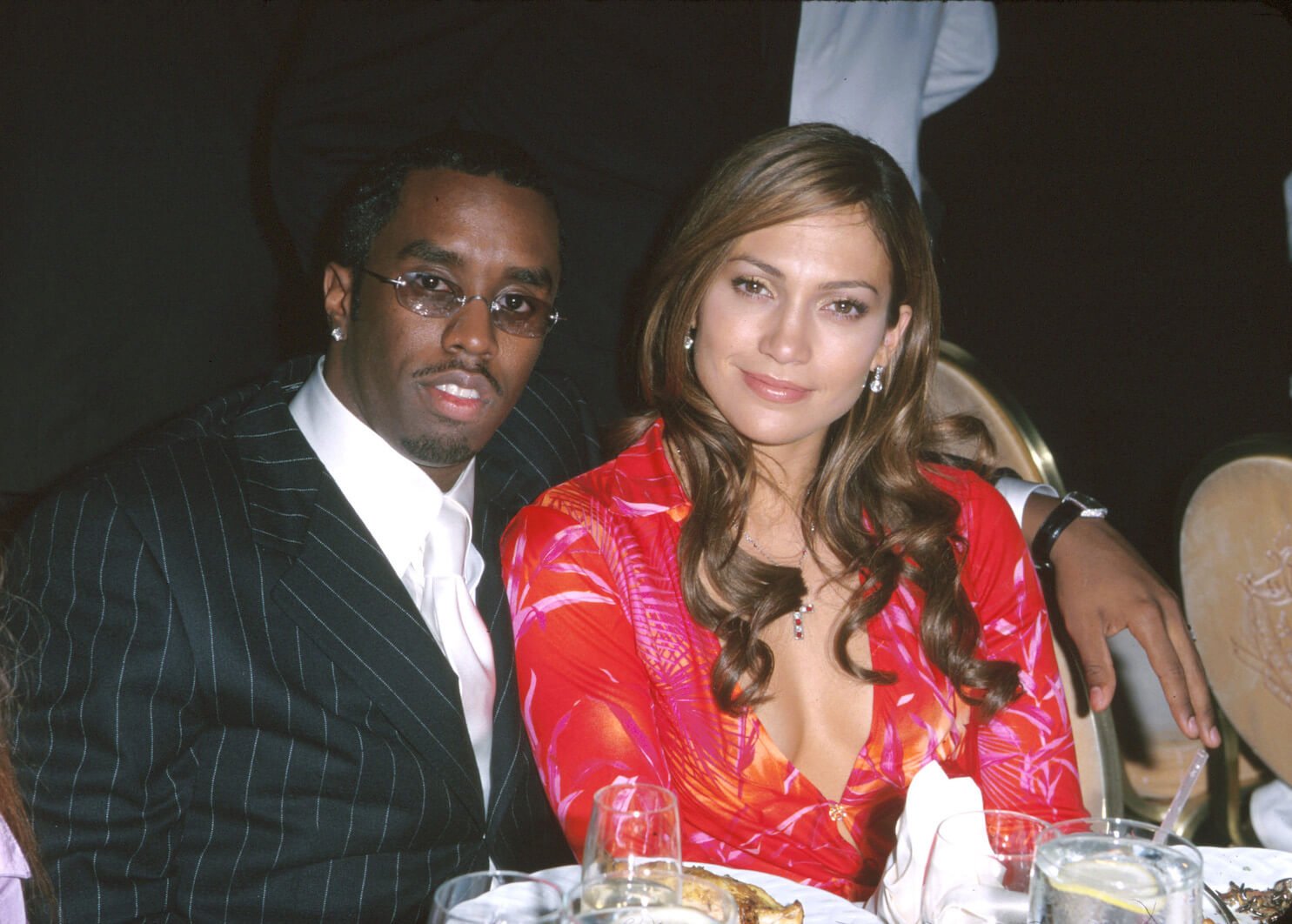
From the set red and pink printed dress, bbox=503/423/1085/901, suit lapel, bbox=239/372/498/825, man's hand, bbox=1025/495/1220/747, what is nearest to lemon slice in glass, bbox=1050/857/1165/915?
man's hand, bbox=1025/495/1220/747

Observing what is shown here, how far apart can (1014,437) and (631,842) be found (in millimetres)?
1745

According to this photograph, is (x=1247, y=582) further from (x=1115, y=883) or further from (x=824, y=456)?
(x=1115, y=883)

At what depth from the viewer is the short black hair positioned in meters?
2.00

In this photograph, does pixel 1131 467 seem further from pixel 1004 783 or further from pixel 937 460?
pixel 1004 783

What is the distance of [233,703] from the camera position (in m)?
1.62

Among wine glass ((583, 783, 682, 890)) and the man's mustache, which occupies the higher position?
the man's mustache

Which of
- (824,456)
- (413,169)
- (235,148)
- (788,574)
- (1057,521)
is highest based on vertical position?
(235,148)

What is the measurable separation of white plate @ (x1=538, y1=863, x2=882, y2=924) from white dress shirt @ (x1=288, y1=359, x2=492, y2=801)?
582mm

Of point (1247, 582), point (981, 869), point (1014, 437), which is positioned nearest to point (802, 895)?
point (981, 869)

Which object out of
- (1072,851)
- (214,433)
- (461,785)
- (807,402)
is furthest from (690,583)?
(1072,851)

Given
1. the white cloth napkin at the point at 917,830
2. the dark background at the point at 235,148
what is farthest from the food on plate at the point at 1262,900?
the dark background at the point at 235,148

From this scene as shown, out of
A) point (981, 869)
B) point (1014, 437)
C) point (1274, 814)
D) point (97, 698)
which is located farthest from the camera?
point (1274, 814)

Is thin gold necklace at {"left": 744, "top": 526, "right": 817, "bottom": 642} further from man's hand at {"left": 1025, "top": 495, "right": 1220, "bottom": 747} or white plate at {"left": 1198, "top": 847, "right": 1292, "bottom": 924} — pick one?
white plate at {"left": 1198, "top": 847, "right": 1292, "bottom": 924}

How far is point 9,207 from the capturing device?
7.89 ft
